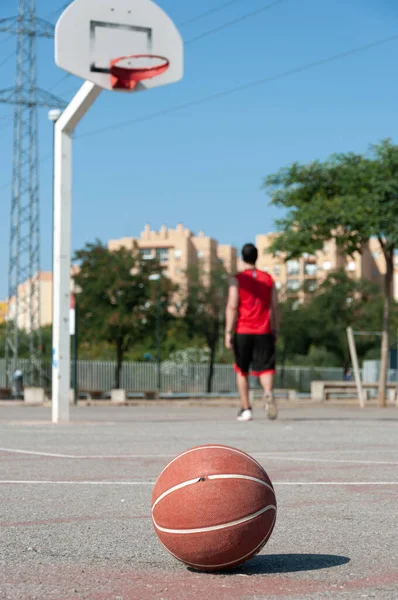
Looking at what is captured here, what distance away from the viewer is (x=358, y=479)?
7.21 metres

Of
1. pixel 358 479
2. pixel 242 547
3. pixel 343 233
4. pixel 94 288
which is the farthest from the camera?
pixel 94 288

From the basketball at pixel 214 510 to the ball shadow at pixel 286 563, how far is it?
9 cm

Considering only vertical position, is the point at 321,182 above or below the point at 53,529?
above

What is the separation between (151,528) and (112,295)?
54336mm

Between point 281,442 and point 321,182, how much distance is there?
68.8 ft

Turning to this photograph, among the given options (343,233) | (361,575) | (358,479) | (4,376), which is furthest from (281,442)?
(4,376)

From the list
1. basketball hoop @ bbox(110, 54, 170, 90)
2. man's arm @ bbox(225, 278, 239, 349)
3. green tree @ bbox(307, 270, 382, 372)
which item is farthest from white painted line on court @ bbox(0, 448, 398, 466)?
green tree @ bbox(307, 270, 382, 372)

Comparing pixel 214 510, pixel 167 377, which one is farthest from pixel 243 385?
pixel 167 377

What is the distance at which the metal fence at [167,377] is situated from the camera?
210 ft

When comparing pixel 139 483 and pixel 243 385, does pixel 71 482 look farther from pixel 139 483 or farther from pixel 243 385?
pixel 243 385

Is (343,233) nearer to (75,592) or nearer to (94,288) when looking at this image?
(75,592)

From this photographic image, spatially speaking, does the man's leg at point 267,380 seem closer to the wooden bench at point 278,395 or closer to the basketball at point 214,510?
the basketball at point 214,510

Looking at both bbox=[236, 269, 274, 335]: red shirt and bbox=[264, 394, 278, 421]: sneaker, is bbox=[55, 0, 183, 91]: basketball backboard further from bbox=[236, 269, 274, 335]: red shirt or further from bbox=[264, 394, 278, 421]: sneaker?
bbox=[264, 394, 278, 421]: sneaker

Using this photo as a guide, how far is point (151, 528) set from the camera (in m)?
5.10
